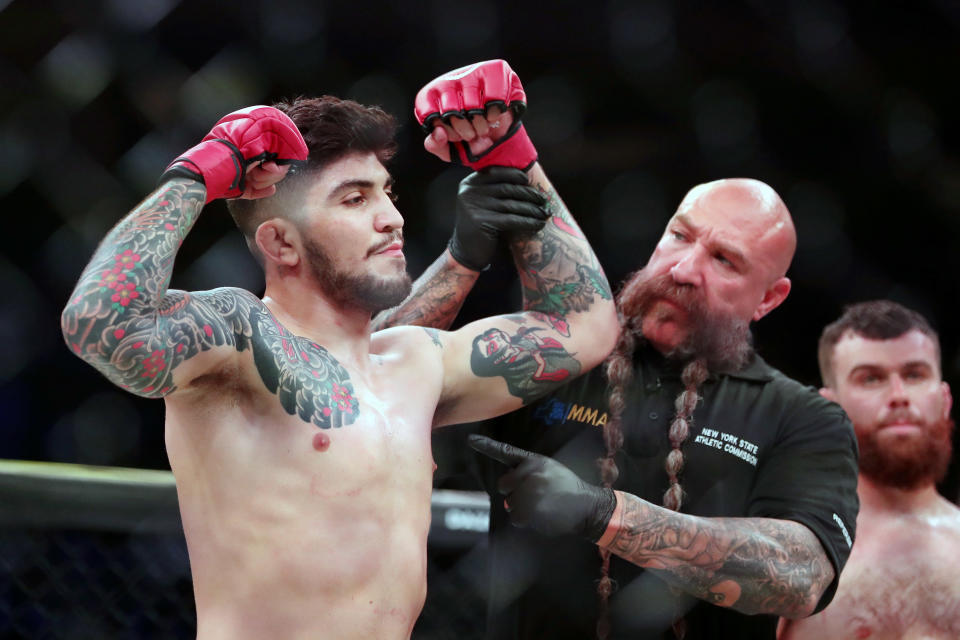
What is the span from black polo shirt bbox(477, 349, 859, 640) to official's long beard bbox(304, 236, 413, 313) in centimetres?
50

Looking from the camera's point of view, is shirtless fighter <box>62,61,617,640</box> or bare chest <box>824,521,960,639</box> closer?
shirtless fighter <box>62,61,617,640</box>

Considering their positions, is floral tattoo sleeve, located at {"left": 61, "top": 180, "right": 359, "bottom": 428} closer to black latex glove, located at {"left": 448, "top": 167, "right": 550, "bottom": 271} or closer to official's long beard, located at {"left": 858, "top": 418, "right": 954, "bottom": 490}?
black latex glove, located at {"left": 448, "top": 167, "right": 550, "bottom": 271}

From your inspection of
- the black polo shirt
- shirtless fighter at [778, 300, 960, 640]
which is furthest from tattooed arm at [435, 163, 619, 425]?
shirtless fighter at [778, 300, 960, 640]

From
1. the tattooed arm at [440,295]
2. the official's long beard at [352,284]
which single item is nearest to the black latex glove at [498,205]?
the tattooed arm at [440,295]

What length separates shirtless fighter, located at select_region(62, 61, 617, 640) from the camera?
1.11 meters

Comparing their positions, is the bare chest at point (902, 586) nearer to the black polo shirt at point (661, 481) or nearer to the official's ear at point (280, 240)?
the black polo shirt at point (661, 481)

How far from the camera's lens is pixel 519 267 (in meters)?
1.59

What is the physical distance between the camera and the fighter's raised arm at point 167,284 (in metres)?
1.04

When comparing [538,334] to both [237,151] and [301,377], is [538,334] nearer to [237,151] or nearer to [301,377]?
[301,377]

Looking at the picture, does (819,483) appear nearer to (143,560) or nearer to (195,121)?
(143,560)

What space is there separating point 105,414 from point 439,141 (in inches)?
68.1

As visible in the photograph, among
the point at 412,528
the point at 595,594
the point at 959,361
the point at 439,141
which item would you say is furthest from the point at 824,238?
the point at 412,528

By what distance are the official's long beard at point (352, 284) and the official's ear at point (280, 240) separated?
18 millimetres

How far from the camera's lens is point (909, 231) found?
3059 millimetres
